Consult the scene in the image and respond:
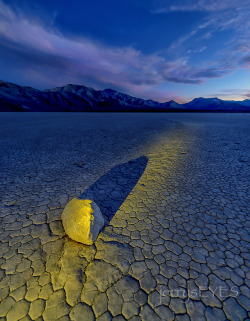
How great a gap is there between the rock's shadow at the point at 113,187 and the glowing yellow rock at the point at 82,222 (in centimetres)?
30

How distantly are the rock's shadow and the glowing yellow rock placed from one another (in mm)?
303

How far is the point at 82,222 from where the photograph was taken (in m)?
2.08

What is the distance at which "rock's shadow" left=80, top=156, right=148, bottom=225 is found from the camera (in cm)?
282

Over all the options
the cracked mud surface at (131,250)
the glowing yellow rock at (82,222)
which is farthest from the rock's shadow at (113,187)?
the glowing yellow rock at (82,222)

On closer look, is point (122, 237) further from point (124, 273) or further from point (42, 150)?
point (42, 150)

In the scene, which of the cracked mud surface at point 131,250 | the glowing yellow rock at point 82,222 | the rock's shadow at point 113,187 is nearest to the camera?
the cracked mud surface at point 131,250

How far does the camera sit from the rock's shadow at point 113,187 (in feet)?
9.25

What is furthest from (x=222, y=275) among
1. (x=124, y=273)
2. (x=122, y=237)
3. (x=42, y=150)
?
(x=42, y=150)

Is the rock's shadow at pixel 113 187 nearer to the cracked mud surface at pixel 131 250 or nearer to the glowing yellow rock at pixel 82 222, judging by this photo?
the cracked mud surface at pixel 131 250

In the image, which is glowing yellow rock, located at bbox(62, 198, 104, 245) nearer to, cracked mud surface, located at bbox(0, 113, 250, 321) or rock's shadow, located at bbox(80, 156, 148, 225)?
cracked mud surface, located at bbox(0, 113, 250, 321)

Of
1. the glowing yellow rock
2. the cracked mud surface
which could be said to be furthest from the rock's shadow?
the glowing yellow rock

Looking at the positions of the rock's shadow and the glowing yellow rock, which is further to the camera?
the rock's shadow

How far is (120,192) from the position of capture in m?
3.31

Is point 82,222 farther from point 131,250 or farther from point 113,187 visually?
point 113,187
